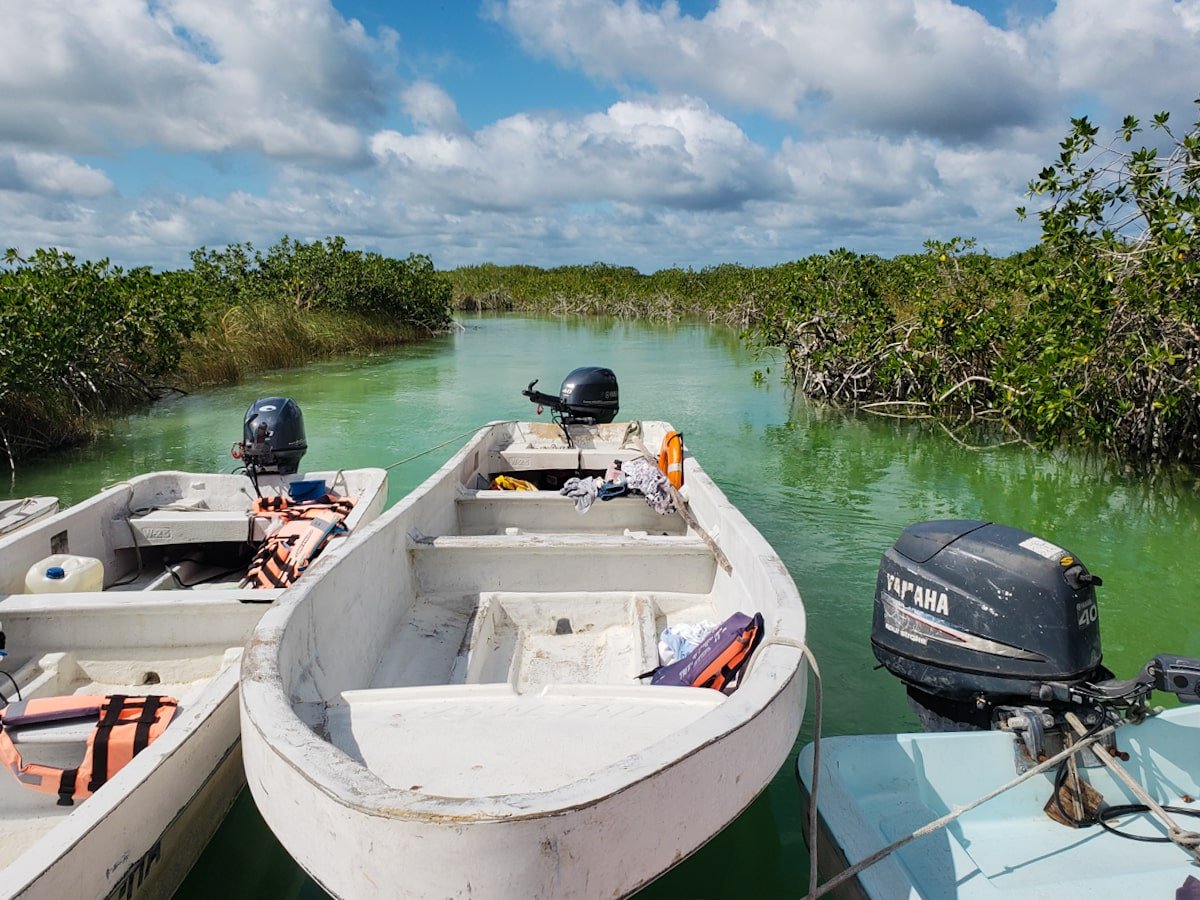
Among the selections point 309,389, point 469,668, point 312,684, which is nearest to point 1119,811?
point 469,668

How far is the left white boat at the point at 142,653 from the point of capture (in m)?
2.00

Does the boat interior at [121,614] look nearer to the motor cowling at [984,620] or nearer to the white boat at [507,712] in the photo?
the white boat at [507,712]

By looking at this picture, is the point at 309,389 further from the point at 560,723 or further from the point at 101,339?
the point at 560,723

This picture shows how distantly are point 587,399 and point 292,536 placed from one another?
3.32 m

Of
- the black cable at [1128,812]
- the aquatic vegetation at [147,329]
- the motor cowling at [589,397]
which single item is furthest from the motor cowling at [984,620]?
the aquatic vegetation at [147,329]

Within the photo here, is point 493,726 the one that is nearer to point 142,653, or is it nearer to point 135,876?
point 135,876

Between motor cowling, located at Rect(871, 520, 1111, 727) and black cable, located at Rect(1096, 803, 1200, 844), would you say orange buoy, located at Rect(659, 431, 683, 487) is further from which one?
black cable, located at Rect(1096, 803, 1200, 844)

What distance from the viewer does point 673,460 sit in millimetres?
4836

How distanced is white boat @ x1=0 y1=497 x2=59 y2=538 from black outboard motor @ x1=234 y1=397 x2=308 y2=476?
1017 mm

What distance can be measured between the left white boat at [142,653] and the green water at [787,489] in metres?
0.51

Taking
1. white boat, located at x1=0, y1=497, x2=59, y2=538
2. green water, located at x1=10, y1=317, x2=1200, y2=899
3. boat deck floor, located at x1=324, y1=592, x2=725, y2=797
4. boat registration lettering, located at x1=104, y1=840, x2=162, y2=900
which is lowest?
green water, located at x1=10, y1=317, x2=1200, y2=899

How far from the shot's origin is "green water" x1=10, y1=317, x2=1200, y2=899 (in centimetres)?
274

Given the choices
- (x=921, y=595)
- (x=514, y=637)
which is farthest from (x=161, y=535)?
(x=921, y=595)

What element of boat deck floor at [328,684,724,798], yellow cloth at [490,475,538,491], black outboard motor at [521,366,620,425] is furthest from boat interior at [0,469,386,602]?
black outboard motor at [521,366,620,425]
